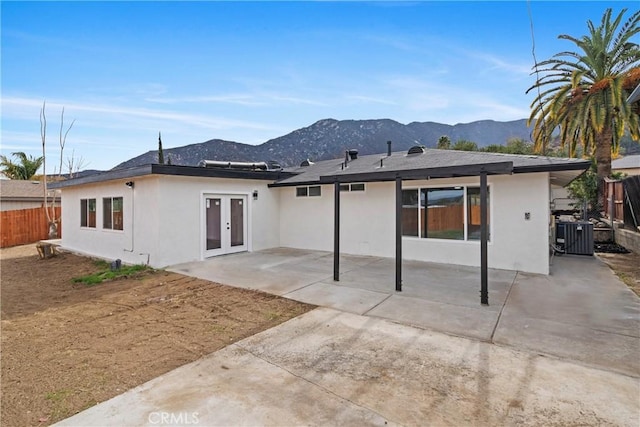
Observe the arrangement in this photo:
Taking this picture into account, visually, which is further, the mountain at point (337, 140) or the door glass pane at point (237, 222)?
the mountain at point (337, 140)

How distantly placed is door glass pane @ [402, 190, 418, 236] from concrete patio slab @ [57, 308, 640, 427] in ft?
18.5

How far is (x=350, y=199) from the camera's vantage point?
10625mm

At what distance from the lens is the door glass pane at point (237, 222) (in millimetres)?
10633

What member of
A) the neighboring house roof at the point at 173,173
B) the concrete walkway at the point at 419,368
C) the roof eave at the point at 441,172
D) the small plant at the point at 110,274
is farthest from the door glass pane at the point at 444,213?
the small plant at the point at 110,274

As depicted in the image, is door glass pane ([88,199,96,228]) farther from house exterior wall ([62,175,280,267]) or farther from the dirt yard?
the dirt yard

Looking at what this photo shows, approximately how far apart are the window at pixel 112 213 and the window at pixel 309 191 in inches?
230

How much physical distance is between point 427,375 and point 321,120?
56317mm

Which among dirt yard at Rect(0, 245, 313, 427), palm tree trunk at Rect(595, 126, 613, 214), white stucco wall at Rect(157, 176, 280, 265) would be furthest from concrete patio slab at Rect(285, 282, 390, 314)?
palm tree trunk at Rect(595, 126, 613, 214)

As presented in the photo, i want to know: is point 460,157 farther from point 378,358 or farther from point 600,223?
point 600,223

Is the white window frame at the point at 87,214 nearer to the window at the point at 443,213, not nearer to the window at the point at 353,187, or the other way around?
the window at the point at 353,187

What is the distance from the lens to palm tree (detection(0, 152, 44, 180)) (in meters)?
24.6

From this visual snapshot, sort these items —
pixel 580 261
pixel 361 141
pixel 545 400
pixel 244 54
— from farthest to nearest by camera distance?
1. pixel 361 141
2. pixel 244 54
3. pixel 580 261
4. pixel 545 400

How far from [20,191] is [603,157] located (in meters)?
32.3

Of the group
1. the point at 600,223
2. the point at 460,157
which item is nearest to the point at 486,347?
the point at 460,157
